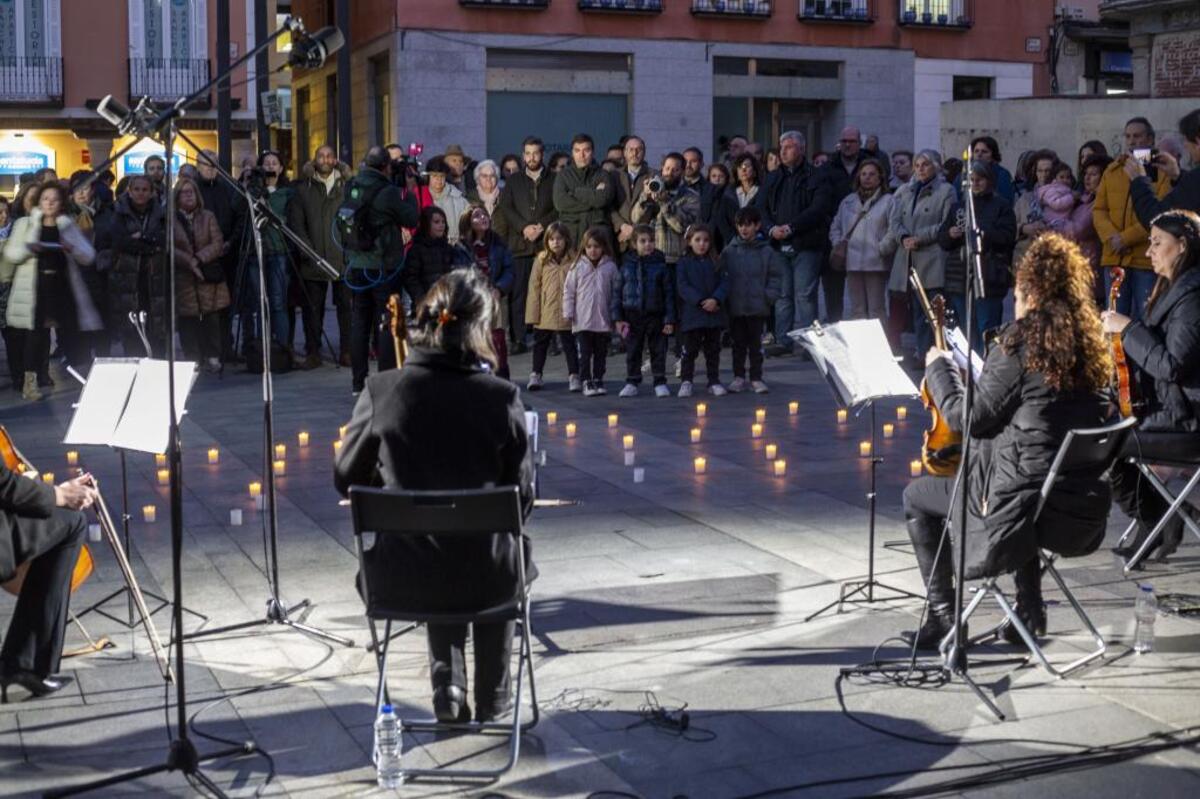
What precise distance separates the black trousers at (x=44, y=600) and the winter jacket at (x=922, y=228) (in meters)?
9.89

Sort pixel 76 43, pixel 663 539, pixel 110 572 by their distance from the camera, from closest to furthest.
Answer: pixel 110 572 < pixel 663 539 < pixel 76 43

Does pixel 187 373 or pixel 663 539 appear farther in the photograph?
pixel 663 539

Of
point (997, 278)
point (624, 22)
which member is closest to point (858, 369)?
point (997, 278)

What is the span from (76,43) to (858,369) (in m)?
29.5

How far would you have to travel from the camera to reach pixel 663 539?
8500 mm

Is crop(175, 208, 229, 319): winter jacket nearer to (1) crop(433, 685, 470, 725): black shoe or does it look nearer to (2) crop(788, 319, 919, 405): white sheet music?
(2) crop(788, 319, 919, 405): white sheet music

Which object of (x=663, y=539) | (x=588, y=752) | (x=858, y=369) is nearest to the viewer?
(x=588, y=752)

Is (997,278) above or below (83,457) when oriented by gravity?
above

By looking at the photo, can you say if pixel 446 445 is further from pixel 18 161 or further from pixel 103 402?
pixel 18 161

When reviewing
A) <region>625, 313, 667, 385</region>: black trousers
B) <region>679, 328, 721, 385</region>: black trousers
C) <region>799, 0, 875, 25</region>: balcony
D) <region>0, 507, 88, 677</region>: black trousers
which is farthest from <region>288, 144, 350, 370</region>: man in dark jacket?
<region>799, 0, 875, 25</region>: balcony

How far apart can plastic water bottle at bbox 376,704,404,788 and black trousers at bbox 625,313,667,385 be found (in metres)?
8.70

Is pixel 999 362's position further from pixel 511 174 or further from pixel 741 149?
pixel 741 149

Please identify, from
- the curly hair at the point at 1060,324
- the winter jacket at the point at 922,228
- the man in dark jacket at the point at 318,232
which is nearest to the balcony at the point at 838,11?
the winter jacket at the point at 922,228

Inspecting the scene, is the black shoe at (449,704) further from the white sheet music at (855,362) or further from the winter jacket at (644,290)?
the winter jacket at (644,290)
